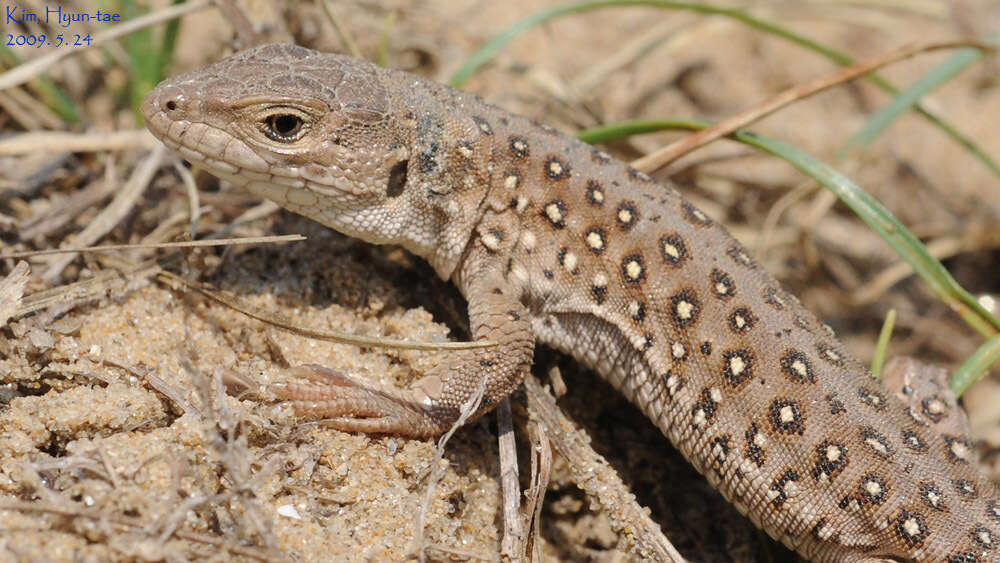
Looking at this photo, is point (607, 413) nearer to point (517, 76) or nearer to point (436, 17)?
point (517, 76)

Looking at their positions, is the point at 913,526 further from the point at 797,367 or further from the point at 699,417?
the point at 699,417

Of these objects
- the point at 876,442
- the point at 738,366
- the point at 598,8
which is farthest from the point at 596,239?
the point at 598,8

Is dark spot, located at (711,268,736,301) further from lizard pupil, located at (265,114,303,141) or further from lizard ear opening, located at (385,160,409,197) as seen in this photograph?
lizard pupil, located at (265,114,303,141)

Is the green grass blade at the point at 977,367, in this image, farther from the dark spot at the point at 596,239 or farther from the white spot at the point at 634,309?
the dark spot at the point at 596,239

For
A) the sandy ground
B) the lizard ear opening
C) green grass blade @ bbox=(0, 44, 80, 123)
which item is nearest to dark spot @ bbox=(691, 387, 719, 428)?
the sandy ground

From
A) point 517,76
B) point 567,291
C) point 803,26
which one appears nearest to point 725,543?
point 567,291

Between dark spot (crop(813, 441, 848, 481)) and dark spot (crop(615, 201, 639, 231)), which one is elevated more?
dark spot (crop(615, 201, 639, 231))
